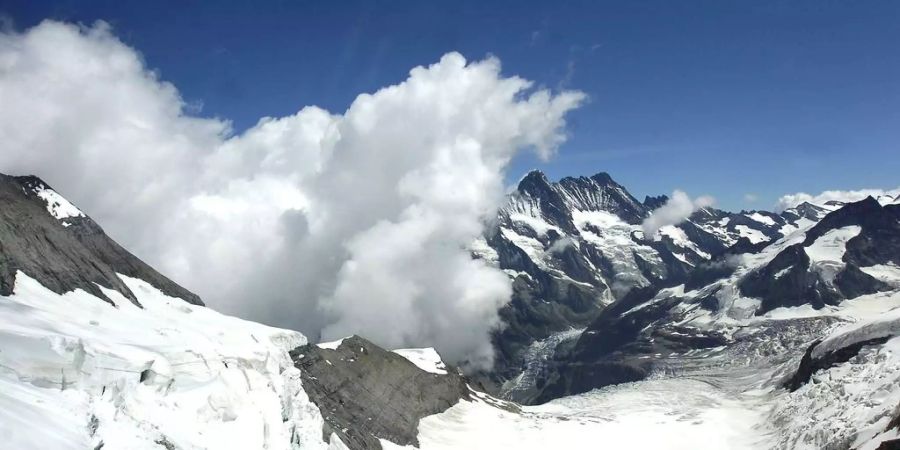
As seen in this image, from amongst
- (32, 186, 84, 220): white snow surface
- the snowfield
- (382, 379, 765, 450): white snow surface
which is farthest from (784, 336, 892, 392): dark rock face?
(32, 186, 84, 220): white snow surface

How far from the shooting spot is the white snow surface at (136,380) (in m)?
33.5

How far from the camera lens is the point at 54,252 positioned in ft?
192

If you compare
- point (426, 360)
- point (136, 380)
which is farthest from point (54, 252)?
point (426, 360)

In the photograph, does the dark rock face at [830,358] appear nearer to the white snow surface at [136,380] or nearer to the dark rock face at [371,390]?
the dark rock face at [371,390]

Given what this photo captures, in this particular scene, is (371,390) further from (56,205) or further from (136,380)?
(136,380)

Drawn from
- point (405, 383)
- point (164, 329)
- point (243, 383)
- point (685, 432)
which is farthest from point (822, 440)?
point (164, 329)

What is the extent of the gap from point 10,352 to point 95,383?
531 centimetres

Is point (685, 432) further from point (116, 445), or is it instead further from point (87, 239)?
point (116, 445)

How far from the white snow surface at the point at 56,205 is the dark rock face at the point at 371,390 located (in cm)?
4201

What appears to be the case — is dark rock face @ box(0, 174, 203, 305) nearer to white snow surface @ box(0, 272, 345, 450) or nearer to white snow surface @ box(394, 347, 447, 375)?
white snow surface @ box(0, 272, 345, 450)

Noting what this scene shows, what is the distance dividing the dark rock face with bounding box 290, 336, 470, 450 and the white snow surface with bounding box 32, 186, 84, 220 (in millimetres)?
42013

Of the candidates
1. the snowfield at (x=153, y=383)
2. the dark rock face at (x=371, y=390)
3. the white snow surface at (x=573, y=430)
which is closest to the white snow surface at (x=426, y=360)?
the dark rock face at (x=371, y=390)

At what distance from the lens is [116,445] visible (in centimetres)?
3428

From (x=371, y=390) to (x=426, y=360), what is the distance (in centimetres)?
4411
